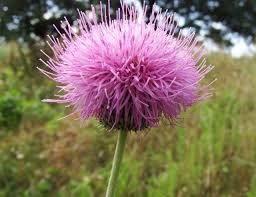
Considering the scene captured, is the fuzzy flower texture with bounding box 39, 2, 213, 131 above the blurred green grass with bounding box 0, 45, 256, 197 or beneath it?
above

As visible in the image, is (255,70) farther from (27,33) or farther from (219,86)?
(27,33)

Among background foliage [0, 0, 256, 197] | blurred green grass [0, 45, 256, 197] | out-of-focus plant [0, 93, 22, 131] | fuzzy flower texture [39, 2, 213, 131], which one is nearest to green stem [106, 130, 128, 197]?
fuzzy flower texture [39, 2, 213, 131]

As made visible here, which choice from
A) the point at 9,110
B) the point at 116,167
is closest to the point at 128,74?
the point at 116,167

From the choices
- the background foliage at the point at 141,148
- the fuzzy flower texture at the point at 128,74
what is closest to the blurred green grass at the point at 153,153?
the background foliage at the point at 141,148

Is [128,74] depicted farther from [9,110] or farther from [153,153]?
[153,153]

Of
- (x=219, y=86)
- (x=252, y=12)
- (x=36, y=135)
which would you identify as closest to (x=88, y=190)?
(x=36, y=135)

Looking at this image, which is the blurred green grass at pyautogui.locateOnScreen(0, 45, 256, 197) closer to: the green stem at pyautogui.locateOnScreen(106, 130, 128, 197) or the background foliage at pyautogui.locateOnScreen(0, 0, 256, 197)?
the background foliage at pyautogui.locateOnScreen(0, 0, 256, 197)

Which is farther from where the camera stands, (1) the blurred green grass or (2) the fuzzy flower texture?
(1) the blurred green grass
